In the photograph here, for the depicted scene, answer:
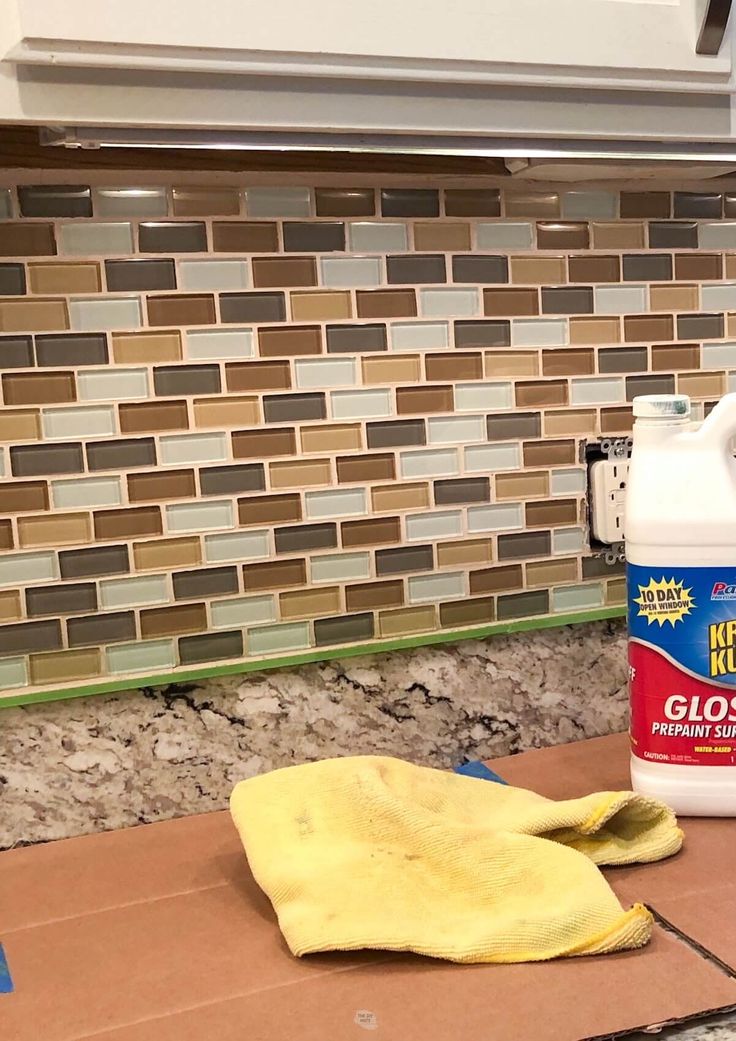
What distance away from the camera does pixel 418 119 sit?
822 millimetres

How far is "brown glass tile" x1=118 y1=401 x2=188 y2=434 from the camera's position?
104 centimetres

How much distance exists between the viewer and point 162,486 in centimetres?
106

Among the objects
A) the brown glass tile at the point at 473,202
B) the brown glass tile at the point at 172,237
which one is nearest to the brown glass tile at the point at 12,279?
the brown glass tile at the point at 172,237

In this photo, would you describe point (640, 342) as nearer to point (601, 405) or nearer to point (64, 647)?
point (601, 405)

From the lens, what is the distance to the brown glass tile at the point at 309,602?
1.12m

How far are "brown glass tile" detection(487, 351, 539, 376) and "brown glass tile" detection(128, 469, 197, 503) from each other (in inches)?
13.7

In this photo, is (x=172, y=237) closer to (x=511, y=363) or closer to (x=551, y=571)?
(x=511, y=363)

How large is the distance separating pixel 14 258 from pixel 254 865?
582 mm

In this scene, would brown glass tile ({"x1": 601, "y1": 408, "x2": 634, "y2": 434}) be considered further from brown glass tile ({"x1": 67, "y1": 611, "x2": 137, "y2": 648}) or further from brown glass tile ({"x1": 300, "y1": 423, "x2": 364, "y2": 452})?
brown glass tile ({"x1": 67, "y1": 611, "x2": 137, "y2": 648})

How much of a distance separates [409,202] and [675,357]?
0.37 meters

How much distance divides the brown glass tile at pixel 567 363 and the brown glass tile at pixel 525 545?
182 millimetres

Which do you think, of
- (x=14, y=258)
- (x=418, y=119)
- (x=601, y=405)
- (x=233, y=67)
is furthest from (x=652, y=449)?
(x=14, y=258)

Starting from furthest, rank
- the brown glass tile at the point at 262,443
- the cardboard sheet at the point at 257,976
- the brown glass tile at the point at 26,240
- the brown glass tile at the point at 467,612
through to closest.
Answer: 1. the brown glass tile at the point at 467,612
2. the brown glass tile at the point at 262,443
3. the brown glass tile at the point at 26,240
4. the cardboard sheet at the point at 257,976

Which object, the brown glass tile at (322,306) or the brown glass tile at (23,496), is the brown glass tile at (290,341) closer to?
the brown glass tile at (322,306)
